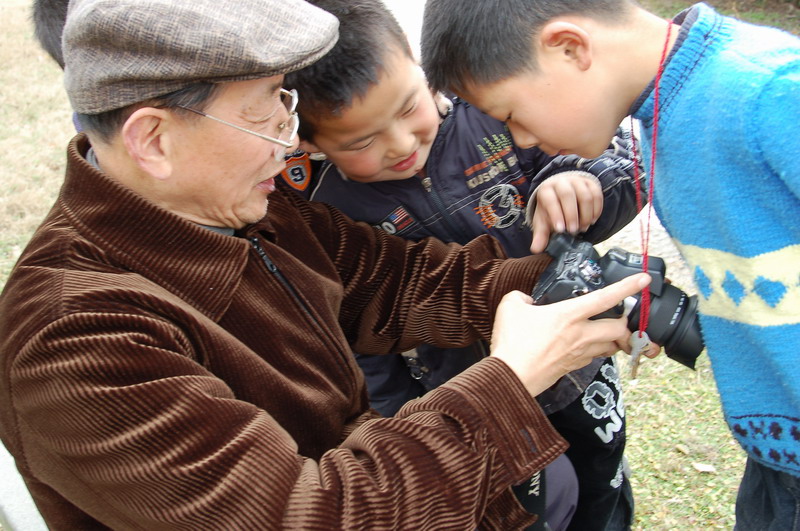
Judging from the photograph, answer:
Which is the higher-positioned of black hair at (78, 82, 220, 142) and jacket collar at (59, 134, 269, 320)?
black hair at (78, 82, 220, 142)

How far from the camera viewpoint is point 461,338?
200cm

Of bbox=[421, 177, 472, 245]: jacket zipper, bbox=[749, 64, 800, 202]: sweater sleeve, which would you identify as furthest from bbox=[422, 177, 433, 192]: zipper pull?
bbox=[749, 64, 800, 202]: sweater sleeve

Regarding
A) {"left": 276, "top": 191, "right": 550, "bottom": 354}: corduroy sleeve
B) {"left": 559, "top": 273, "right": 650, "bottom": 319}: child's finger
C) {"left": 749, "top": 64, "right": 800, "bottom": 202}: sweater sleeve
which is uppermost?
{"left": 749, "top": 64, "right": 800, "bottom": 202}: sweater sleeve

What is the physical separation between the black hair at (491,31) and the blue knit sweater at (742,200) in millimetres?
229

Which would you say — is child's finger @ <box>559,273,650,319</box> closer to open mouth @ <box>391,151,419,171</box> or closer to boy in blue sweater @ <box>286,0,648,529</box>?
boy in blue sweater @ <box>286,0,648,529</box>

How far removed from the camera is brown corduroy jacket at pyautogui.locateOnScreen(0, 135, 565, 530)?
4.24 feet

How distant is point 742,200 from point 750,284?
16 cm

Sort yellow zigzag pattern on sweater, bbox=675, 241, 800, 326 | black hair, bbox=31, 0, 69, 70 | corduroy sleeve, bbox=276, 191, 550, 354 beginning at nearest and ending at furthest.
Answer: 1. yellow zigzag pattern on sweater, bbox=675, 241, 800, 326
2. corduroy sleeve, bbox=276, 191, 550, 354
3. black hair, bbox=31, 0, 69, 70

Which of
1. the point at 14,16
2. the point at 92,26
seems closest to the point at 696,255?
the point at 92,26

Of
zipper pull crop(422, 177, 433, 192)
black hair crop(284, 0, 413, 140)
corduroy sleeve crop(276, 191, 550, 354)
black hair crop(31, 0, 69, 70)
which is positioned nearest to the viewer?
black hair crop(284, 0, 413, 140)

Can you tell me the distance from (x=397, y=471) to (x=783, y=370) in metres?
0.74

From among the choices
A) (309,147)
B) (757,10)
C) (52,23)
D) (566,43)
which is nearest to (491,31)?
(566,43)

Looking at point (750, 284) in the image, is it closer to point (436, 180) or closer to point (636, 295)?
point (636, 295)

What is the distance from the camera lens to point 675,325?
63.3 inches
